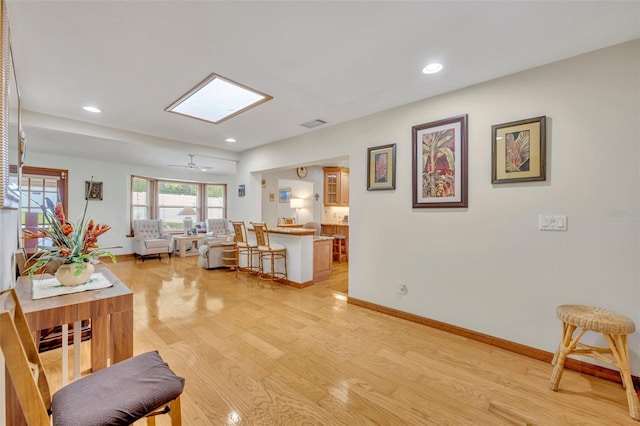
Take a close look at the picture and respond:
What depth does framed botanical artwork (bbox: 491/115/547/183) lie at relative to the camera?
90.7 inches

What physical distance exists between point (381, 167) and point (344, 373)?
2.26 metres

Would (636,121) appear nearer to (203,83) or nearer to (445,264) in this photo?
(445,264)

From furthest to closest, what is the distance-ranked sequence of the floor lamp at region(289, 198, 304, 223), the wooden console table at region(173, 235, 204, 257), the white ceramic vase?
1. the wooden console table at region(173, 235, 204, 257)
2. the floor lamp at region(289, 198, 304, 223)
3. the white ceramic vase

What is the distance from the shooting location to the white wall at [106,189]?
6.23m

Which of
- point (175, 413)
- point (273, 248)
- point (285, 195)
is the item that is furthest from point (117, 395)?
point (285, 195)

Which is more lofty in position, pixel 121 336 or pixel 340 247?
pixel 121 336

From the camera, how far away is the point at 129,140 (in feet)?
13.6

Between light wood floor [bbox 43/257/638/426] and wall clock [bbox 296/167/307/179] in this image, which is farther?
wall clock [bbox 296/167/307/179]

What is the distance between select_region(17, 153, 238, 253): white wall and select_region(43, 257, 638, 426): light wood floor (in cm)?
471

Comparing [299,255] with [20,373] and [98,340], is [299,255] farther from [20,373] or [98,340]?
[20,373]

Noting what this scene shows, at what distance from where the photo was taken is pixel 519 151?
7.89ft

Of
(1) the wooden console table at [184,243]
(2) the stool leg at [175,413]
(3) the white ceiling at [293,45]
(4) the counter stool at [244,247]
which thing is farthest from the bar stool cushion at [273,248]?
(1) the wooden console table at [184,243]

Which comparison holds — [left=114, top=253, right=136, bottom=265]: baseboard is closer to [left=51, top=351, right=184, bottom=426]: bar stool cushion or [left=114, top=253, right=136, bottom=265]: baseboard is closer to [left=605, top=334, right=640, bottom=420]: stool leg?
[left=51, top=351, right=184, bottom=426]: bar stool cushion

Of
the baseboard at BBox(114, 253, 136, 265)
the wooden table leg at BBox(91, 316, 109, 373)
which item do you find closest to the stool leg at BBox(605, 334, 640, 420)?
the wooden table leg at BBox(91, 316, 109, 373)
